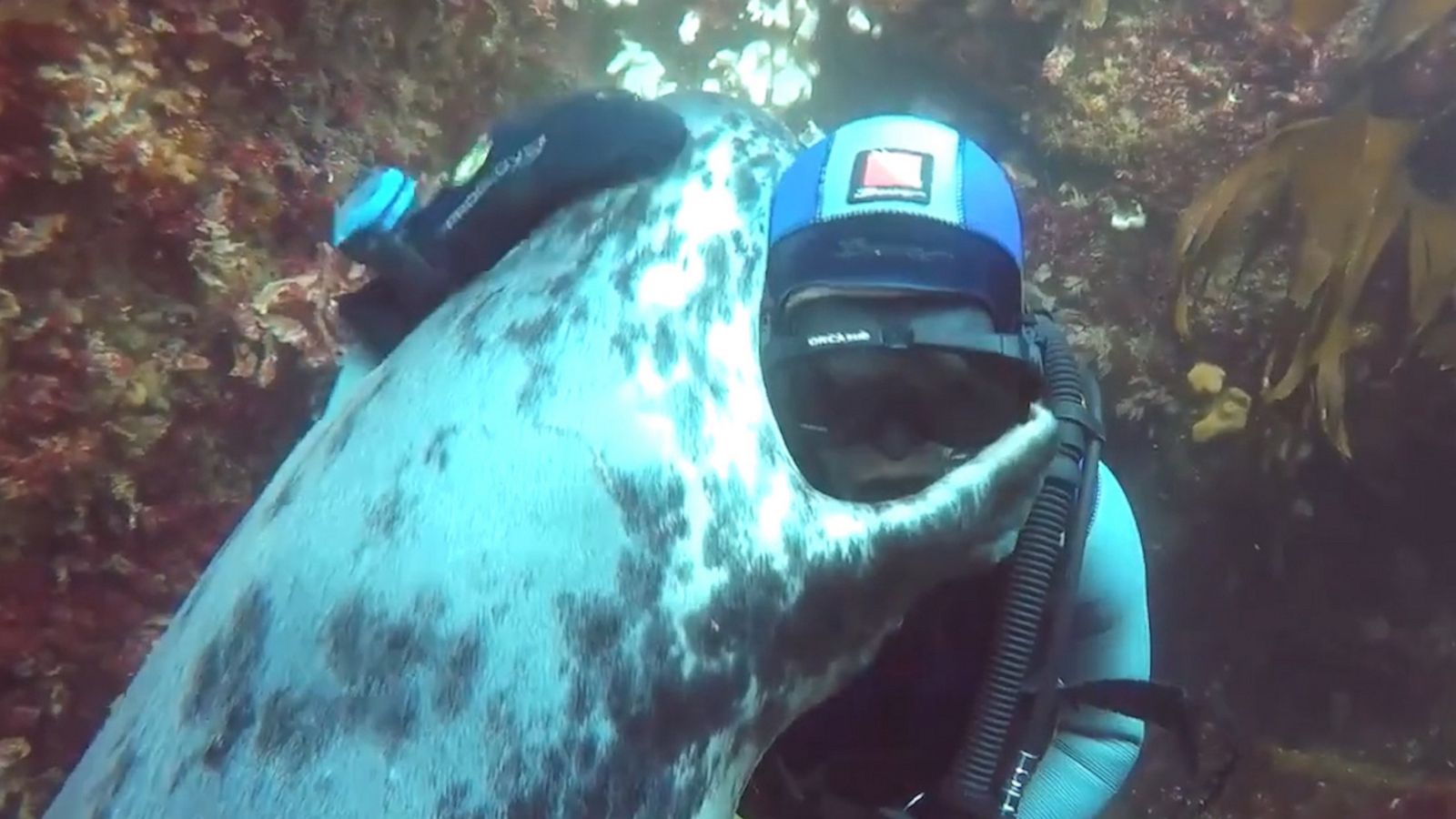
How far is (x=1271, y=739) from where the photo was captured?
4.57m

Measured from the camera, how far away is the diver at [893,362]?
153cm

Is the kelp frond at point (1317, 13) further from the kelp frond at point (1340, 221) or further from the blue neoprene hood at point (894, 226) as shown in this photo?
the blue neoprene hood at point (894, 226)

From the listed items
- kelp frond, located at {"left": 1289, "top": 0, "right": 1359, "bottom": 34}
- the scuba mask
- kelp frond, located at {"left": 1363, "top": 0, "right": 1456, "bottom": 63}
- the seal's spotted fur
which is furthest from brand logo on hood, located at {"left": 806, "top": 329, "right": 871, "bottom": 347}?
kelp frond, located at {"left": 1289, "top": 0, "right": 1359, "bottom": 34}

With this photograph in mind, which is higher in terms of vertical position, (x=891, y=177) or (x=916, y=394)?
(x=891, y=177)

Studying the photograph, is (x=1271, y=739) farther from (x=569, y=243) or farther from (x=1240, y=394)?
(x=569, y=243)

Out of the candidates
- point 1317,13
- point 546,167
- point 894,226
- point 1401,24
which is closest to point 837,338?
point 894,226

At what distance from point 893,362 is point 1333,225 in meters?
2.89

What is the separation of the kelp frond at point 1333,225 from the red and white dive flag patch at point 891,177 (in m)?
2.54

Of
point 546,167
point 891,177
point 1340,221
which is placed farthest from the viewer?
point 1340,221

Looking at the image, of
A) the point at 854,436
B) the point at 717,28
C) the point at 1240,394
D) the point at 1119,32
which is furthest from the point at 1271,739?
the point at 717,28

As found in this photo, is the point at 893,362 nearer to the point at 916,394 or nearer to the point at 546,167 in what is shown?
the point at 916,394

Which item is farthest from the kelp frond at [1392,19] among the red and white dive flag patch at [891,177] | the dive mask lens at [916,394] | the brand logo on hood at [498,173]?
the brand logo on hood at [498,173]

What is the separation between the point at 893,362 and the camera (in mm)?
1638

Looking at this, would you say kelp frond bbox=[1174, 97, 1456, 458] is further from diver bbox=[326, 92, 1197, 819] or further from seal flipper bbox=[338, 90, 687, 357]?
seal flipper bbox=[338, 90, 687, 357]
